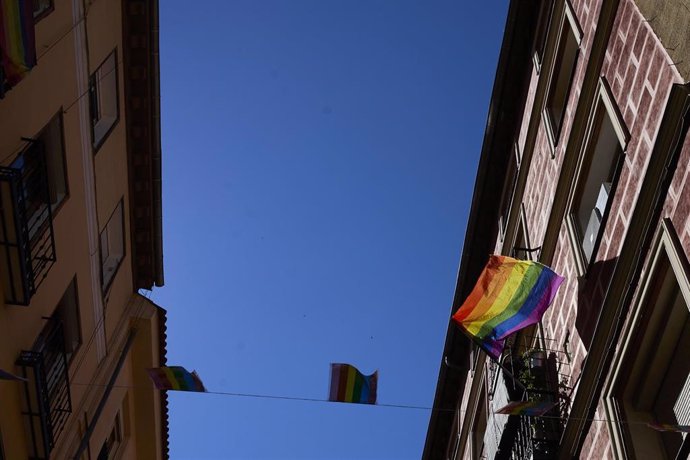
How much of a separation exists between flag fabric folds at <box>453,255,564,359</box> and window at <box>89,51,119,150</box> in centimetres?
722

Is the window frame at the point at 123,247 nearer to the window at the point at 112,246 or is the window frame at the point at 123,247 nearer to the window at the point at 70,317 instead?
the window at the point at 112,246

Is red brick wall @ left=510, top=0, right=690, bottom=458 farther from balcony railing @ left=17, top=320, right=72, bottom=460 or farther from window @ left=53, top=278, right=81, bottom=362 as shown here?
window @ left=53, top=278, right=81, bottom=362

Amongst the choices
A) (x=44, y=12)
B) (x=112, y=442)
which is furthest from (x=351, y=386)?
(x=112, y=442)

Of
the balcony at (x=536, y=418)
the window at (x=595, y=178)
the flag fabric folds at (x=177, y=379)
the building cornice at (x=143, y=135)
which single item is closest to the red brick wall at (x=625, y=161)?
the window at (x=595, y=178)

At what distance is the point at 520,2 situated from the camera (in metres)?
16.3

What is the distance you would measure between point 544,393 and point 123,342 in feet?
29.5

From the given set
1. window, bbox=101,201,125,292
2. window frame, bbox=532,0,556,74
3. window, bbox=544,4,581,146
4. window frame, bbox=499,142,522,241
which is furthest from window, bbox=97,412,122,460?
window frame, bbox=532,0,556,74

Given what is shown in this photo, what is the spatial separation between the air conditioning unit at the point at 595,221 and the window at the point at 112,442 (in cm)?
986

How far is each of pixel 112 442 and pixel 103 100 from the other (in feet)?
22.8

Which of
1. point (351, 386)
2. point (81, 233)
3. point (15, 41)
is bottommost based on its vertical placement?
point (351, 386)

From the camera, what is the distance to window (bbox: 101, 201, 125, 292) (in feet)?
51.5

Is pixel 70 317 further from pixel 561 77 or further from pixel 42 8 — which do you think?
pixel 561 77

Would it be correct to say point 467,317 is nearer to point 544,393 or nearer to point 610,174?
point 544,393

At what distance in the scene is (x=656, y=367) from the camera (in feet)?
30.2
